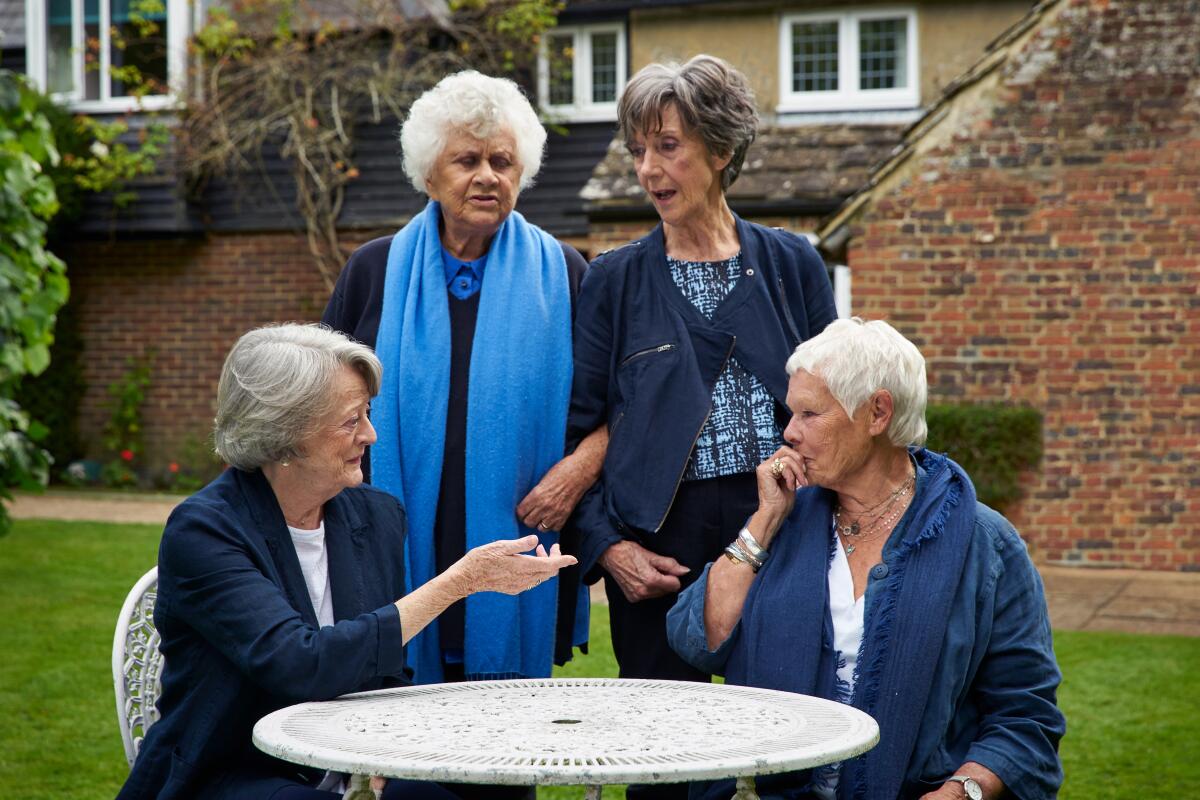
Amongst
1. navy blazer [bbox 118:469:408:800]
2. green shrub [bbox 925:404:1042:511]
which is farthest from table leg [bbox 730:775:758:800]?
green shrub [bbox 925:404:1042:511]

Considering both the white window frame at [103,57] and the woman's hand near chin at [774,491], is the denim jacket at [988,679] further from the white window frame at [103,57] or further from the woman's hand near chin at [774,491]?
the white window frame at [103,57]

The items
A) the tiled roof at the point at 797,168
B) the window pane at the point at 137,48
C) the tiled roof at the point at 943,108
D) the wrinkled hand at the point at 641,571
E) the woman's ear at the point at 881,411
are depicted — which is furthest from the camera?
the window pane at the point at 137,48

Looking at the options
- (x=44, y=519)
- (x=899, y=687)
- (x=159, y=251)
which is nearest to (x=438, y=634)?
(x=899, y=687)

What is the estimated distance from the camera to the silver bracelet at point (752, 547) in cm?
287

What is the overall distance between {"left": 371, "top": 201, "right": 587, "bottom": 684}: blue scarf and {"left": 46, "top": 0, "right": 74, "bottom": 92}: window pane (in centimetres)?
1329

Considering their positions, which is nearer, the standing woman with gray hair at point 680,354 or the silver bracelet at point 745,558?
the silver bracelet at point 745,558

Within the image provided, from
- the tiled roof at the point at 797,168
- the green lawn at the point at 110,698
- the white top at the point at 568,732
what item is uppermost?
the tiled roof at the point at 797,168

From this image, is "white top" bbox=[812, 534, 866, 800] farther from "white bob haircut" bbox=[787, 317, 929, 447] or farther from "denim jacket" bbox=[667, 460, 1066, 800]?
"white bob haircut" bbox=[787, 317, 929, 447]

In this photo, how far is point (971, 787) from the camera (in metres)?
2.60

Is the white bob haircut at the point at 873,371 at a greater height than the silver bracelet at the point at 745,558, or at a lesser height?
greater

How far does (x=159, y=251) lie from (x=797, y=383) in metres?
13.2

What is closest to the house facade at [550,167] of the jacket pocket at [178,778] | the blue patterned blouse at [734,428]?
the blue patterned blouse at [734,428]

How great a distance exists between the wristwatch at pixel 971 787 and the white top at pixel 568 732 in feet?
1.03

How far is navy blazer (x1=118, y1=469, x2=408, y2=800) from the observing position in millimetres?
2506
